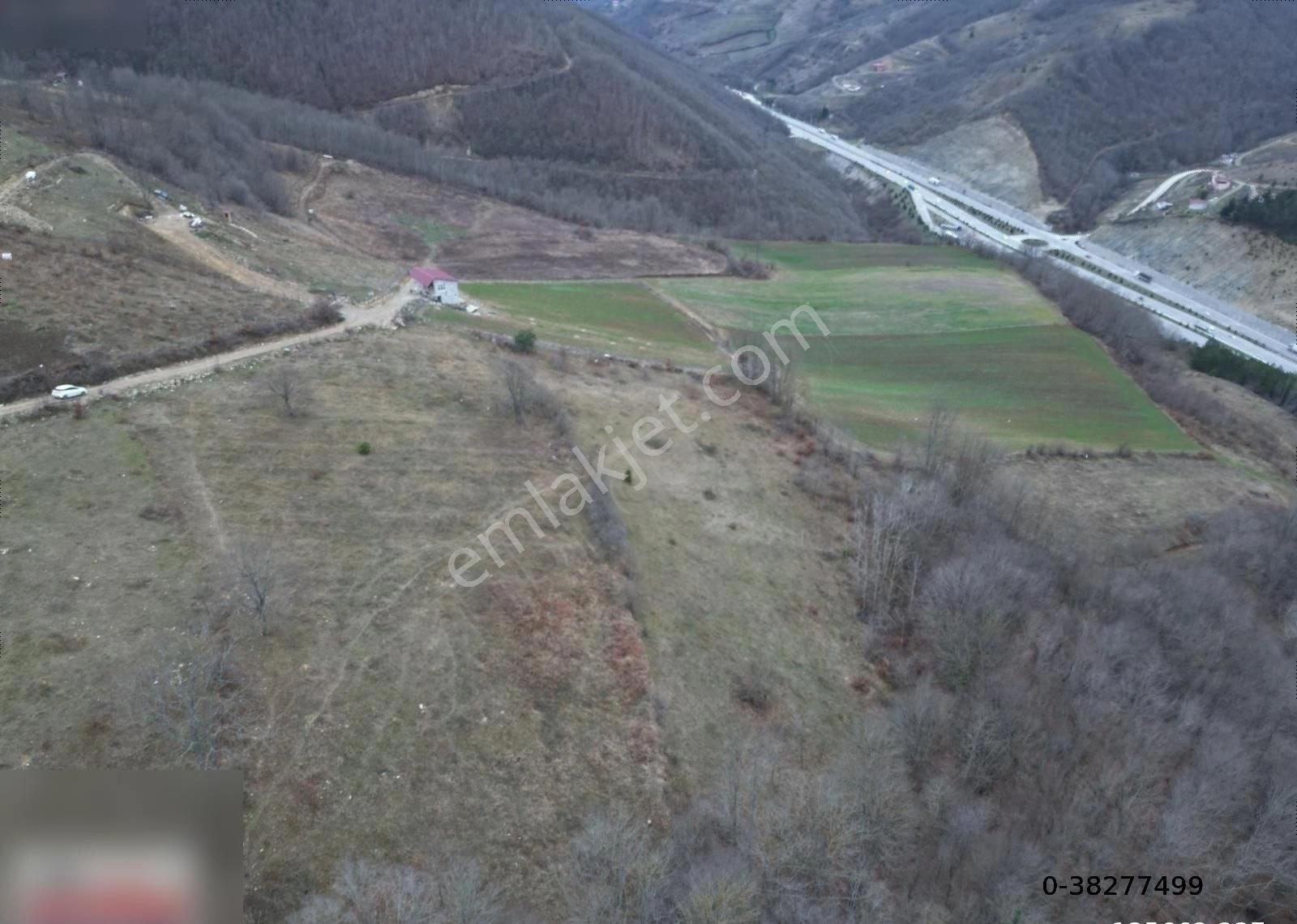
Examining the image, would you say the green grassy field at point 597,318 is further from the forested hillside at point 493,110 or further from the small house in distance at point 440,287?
the forested hillside at point 493,110

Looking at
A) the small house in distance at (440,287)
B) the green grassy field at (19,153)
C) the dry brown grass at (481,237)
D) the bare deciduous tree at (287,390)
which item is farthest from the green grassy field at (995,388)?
the green grassy field at (19,153)

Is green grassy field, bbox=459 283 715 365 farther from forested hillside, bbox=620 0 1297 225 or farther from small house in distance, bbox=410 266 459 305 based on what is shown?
forested hillside, bbox=620 0 1297 225

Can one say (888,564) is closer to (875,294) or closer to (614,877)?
(614,877)

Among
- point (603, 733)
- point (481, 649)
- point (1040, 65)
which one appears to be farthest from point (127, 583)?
point (1040, 65)

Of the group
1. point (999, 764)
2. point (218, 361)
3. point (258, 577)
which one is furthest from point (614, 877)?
point (218, 361)

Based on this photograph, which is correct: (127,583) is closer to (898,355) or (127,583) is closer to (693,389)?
(693,389)
